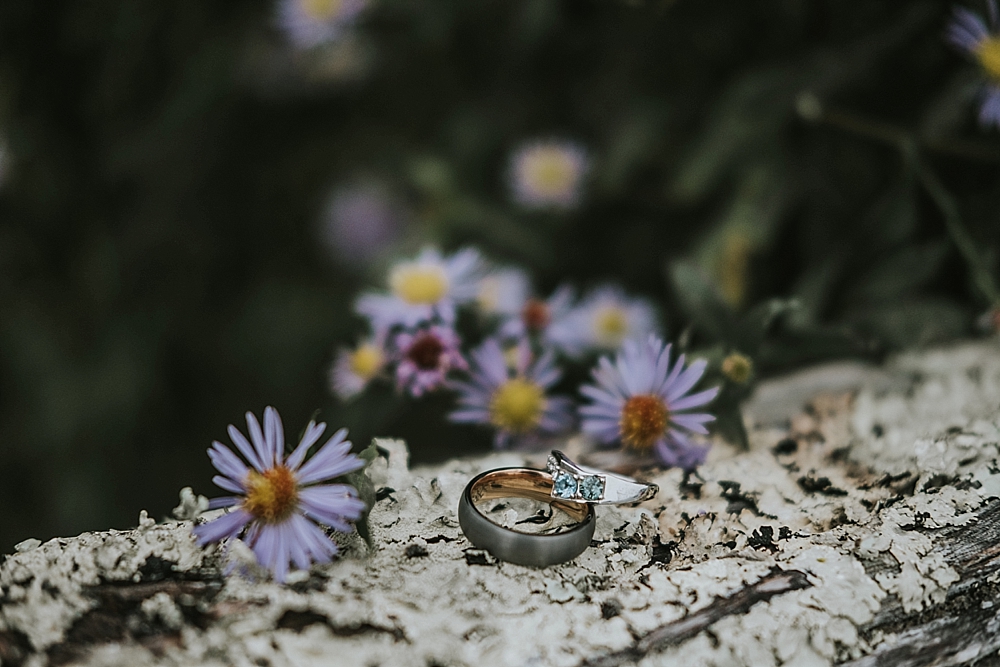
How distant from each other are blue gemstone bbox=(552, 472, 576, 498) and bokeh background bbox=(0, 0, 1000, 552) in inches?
10.2

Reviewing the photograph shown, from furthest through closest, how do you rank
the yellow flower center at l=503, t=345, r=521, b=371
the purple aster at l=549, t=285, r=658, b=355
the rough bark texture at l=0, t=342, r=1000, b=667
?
the purple aster at l=549, t=285, r=658, b=355, the yellow flower center at l=503, t=345, r=521, b=371, the rough bark texture at l=0, t=342, r=1000, b=667

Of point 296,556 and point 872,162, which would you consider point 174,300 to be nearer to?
point 296,556

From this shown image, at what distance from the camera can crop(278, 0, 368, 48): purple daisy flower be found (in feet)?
3.94

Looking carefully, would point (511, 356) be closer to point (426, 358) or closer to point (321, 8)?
point (426, 358)

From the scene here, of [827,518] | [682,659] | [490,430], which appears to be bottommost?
[682,659]

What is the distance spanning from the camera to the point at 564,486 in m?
0.62

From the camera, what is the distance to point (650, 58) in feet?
3.66

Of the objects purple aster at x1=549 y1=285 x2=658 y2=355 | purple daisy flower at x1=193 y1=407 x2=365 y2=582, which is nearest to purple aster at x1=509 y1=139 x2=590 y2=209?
purple aster at x1=549 y1=285 x2=658 y2=355

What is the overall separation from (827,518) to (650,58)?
2.42ft

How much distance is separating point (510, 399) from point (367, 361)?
157 millimetres

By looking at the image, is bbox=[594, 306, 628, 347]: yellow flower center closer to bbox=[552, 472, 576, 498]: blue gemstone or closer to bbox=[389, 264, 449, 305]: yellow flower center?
bbox=[389, 264, 449, 305]: yellow flower center

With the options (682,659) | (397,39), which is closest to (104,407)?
(397,39)

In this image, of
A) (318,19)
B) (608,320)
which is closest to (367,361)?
(608,320)

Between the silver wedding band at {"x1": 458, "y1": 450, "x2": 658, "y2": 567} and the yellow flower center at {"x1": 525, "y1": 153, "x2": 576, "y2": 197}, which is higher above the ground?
the yellow flower center at {"x1": 525, "y1": 153, "x2": 576, "y2": 197}
